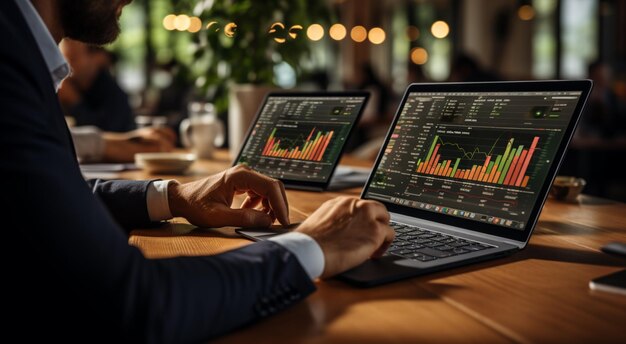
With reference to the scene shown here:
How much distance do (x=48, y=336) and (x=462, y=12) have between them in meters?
11.7

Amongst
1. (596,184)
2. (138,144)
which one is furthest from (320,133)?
(596,184)

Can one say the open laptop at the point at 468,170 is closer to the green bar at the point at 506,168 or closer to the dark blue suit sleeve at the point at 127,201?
the green bar at the point at 506,168

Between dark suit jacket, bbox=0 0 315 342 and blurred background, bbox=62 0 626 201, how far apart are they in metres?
1.76

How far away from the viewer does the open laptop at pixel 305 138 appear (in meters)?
1.67

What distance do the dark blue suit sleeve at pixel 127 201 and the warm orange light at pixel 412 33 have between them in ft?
40.1

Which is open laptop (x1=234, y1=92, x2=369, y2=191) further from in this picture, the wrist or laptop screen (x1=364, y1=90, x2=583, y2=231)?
the wrist

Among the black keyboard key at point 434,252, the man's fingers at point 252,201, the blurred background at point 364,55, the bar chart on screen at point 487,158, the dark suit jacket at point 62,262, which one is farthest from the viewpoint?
the blurred background at point 364,55

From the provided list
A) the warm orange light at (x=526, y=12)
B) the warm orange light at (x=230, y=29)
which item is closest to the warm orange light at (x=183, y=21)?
the warm orange light at (x=230, y=29)

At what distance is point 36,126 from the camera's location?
667mm

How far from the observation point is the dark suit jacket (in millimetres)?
640

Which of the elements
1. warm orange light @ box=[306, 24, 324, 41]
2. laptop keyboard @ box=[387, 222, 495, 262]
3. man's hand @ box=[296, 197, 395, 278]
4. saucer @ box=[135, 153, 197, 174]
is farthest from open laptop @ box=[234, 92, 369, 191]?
warm orange light @ box=[306, 24, 324, 41]

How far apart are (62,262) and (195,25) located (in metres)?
2.16

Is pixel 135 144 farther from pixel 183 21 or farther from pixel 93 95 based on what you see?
pixel 93 95

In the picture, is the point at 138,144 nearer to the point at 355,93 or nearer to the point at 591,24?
the point at 355,93
